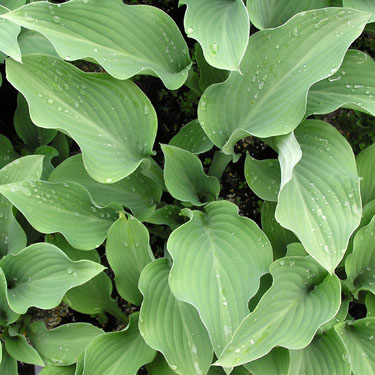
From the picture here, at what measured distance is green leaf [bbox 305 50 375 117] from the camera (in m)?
1.14

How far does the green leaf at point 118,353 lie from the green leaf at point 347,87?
72 centimetres

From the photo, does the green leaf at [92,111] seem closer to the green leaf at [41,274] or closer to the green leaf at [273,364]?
the green leaf at [41,274]

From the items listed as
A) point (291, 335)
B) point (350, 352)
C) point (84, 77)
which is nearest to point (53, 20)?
point (84, 77)

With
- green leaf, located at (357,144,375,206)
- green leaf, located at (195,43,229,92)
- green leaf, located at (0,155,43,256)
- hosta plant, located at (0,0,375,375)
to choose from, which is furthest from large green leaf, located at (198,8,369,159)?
green leaf, located at (0,155,43,256)

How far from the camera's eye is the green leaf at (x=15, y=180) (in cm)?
116

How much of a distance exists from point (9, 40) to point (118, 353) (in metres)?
0.80

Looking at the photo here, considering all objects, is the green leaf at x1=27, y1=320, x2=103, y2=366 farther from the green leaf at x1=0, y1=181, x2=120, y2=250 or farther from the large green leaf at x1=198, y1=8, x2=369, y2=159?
the large green leaf at x1=198, y1=8, x2=369, y2=159

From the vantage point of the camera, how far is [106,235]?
1.17 m

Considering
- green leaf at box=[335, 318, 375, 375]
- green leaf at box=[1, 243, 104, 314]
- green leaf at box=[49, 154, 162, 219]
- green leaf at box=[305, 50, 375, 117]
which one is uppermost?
green leaf at box=[305, 50, 375, 117]

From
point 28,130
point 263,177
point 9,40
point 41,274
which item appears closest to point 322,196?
point 263,177

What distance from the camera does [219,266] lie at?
1062mm

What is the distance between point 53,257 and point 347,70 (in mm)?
874

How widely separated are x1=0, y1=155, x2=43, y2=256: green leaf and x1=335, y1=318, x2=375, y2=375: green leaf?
84cm

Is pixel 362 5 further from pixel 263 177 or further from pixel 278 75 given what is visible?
pixel 263 177
